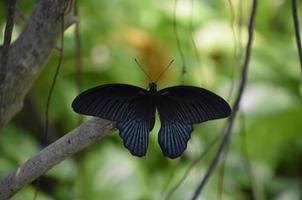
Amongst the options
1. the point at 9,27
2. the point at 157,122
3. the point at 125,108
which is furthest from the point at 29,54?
the point at 157,122

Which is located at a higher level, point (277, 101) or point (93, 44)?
point (93, 44)

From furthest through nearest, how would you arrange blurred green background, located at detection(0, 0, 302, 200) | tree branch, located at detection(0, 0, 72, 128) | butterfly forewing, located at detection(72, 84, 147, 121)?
1. blurred green background, located at detection(0, 0, 302, 200)
2. tree branch, located at detection(0, 0, 72, 128)
3. butterfly forewing, located at detection(72, 84, 147, 121)

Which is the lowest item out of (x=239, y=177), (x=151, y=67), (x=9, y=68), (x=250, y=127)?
(x=239, y=177)

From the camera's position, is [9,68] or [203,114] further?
[9,68]

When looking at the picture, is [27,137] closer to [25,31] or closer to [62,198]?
[62,198]

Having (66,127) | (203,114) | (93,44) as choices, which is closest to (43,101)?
(66,127)

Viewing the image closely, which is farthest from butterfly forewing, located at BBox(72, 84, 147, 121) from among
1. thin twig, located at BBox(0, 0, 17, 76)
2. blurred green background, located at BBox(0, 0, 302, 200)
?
blurred green background, located at BBox(0, 0, 302, 200)

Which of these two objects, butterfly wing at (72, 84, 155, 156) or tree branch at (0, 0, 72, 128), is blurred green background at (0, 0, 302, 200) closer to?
tree branch at (0, 0, 72, 128)
